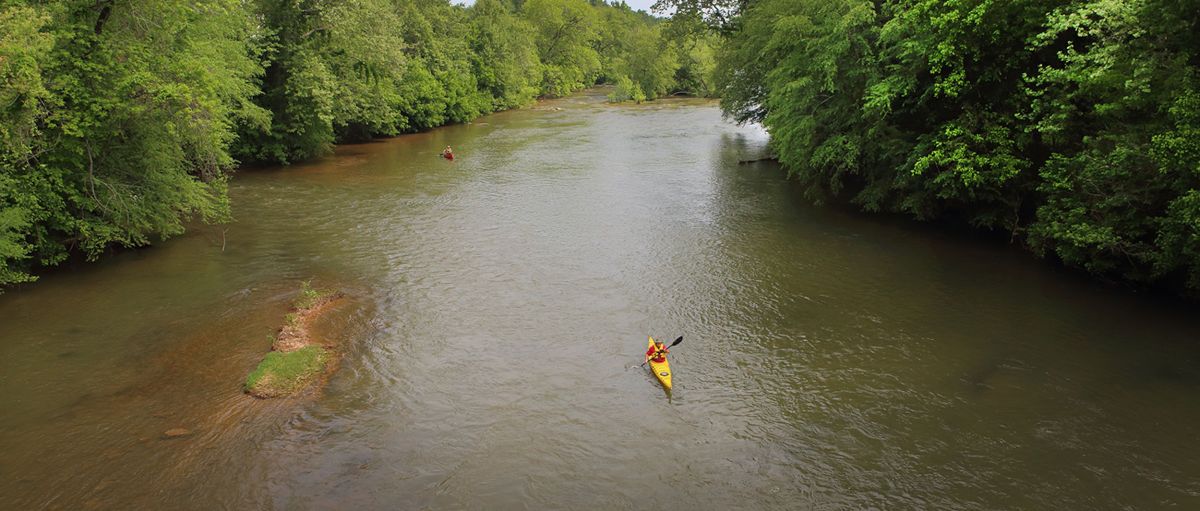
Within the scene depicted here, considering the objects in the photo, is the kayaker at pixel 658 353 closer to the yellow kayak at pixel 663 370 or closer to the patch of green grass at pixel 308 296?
the yellow kayak at pixel 663 370

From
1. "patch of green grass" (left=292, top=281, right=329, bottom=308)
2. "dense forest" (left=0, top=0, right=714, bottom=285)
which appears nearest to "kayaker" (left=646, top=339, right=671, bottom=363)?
"patch of green grass" (left=292, top=281, right=329, bottom=308)

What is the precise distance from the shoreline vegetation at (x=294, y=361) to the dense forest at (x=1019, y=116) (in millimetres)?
14548

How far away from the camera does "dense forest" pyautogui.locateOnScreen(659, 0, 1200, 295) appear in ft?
41.9

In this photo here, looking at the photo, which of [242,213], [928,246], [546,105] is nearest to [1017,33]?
[928,246]

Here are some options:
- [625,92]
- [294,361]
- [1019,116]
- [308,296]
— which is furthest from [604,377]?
[625,92]

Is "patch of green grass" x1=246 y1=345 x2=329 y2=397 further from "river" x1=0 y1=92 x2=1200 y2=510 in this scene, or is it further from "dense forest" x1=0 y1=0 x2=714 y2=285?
"dense forest" x1=0 y1=0 x2=714 y2=285

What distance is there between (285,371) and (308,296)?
12.5 feet

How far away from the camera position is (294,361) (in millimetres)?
12617

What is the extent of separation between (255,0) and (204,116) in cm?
1573

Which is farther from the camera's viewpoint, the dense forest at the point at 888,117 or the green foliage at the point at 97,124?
the green foliage at the point at 97,124

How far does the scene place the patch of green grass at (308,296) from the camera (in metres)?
15.3

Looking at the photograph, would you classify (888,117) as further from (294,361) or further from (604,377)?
(294,361)

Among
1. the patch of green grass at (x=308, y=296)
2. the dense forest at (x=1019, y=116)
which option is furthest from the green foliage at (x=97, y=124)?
the dense forest at (x=1019, y=116)

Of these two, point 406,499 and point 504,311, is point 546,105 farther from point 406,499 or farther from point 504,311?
point 406,499
